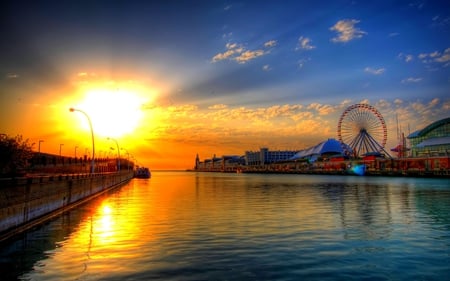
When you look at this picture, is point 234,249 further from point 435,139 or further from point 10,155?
point 435,139

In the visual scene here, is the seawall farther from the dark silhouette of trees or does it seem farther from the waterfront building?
the waterfront building

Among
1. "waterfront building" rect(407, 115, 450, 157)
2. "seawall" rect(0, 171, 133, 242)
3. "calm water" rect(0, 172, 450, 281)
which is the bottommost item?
"calm water" rect(0, 172, 450, 281)

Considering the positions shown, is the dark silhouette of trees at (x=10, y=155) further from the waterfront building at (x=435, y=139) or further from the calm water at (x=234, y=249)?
the waterfront building at (x=435, y=139)

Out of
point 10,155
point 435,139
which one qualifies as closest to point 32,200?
point 10,155

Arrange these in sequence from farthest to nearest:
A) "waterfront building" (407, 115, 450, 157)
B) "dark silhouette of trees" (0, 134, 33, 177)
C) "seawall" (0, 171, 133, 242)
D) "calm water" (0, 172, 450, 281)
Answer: "waterfront building" (407, 115, 450, 157) → "dark silhouette of trees" (0, 134, 33, 177) → "seawall" (0, 171, 133, 242) → "calm water" (0, 172, 450, 281)

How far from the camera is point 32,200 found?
29.2 meters

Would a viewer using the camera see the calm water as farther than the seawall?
No

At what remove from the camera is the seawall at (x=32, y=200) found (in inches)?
925

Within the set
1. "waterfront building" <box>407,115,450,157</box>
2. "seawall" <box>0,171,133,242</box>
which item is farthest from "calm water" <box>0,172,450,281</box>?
"waterfront building" <box>407,115,450,157</box>

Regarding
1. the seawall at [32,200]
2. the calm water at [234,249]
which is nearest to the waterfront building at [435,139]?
the calm water at [234,249]

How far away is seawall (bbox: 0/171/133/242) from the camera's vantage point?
2348cm

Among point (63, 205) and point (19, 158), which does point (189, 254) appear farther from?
point (19, 158)

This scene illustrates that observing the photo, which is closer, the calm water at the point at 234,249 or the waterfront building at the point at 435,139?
the calm water at the point at 234,249

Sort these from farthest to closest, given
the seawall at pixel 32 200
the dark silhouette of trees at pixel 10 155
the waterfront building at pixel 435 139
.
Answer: the waterfront building at pixel 435 139, the dark silhouette of trees at pixel 10 155, the seawall at pixel 32 200
